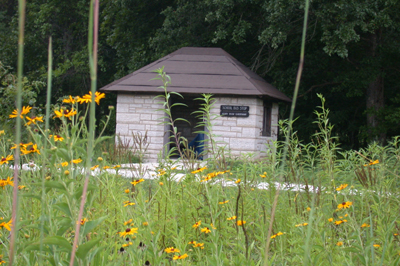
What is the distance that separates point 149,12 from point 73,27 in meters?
6.33

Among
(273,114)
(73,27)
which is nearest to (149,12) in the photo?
(73,27)

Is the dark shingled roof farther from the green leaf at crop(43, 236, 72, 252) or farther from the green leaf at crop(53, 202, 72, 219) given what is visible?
the green leaf at crop(43, 236, 72, 252)

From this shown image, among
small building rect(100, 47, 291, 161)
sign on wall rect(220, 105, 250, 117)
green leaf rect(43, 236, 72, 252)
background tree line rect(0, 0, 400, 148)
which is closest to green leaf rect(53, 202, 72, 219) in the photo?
green leaf rect(43, 236, 72, 252)

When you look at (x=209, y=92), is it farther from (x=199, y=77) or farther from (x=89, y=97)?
(x=89, y=97)

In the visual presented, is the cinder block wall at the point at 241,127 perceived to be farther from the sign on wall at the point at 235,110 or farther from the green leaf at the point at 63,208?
the green leaf at the point at 63,208

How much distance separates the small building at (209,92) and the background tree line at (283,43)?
1070 millimetres

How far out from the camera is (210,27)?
1588cm

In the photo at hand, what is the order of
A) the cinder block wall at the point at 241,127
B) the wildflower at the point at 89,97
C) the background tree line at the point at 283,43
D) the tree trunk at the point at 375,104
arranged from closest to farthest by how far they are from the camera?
the wildflower at the point at 89,97
the cinder block wall at the point at 241,127
the background tree line at the point at 283,43
the tree trunk at the point at 375,104

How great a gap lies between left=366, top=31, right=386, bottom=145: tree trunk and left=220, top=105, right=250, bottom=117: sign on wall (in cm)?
451

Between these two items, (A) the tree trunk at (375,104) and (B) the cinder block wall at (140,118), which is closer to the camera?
(B) the cinder block wall at (140,118)

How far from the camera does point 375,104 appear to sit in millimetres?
13656

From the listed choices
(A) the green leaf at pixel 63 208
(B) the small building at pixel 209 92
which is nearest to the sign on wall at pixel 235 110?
(B) the small building at pixel 209 92

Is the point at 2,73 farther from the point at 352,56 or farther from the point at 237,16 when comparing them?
the point at 352,56

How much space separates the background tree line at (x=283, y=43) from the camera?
11.7 meters
